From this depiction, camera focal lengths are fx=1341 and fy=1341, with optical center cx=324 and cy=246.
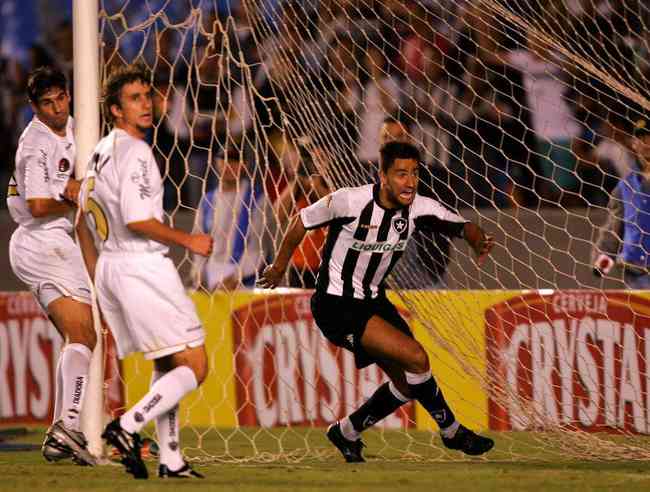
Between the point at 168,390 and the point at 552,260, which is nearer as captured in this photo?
the point at 168,390

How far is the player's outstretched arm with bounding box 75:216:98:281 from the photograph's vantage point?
18.2ft

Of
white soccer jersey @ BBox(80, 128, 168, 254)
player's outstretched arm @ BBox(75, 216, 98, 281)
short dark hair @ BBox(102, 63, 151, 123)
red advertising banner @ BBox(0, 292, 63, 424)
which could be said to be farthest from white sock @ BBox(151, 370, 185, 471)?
red advertising banner @ BBox(0, 292, 63, 424)

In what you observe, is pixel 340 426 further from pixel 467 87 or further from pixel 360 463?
pixel 467 87

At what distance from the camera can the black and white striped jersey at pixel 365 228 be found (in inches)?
244

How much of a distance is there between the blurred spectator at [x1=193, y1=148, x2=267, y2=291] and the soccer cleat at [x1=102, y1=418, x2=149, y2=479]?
2734 mm

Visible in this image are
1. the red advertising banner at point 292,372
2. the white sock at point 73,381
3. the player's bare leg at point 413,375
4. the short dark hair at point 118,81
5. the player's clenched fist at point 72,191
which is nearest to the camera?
the short dark hair at point 118,81

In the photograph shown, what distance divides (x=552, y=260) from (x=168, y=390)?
14.7 feet

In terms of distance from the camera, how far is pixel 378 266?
6.28m

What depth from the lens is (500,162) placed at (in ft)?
29.4

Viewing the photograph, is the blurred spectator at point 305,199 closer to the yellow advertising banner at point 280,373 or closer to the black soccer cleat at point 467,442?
the yellow advertising banner at point 280,373

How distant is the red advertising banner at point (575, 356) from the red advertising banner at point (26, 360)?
2638mm

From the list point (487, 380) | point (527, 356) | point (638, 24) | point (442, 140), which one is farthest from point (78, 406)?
point (638, 24)

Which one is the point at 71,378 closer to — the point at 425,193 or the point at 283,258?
the point at 283,258

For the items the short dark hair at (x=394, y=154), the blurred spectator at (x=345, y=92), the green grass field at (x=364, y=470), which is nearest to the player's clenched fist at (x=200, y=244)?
the green grass field at (x=364, y=470)
